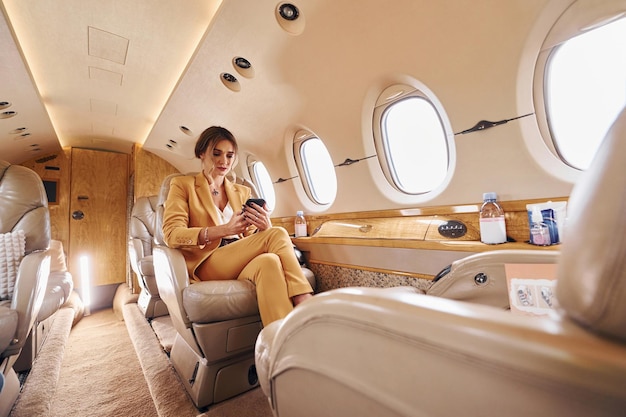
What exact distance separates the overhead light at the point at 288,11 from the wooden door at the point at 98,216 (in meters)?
4.83

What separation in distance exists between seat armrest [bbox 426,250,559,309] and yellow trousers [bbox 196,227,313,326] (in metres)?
0.66

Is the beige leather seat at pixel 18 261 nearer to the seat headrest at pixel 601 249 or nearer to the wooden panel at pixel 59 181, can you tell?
the seat headrest at pixel 601 249

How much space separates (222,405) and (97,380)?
3.34 feet

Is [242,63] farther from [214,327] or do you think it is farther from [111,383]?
[111,383]

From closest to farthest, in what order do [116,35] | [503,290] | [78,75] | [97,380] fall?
[503,290] < [97,380] < [116,35] < [78,75]

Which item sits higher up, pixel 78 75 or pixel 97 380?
pixel 78 75

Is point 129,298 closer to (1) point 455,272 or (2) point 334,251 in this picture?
(2) point 334,251

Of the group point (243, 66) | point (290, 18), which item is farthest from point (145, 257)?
point (290, 18)

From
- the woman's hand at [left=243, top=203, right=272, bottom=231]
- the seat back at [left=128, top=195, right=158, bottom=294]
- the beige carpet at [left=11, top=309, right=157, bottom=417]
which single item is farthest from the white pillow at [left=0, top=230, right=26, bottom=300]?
the seat back at [left=128, top=195, right=158, bottom=294]

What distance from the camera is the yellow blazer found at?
1.52m

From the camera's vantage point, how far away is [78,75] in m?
2.91

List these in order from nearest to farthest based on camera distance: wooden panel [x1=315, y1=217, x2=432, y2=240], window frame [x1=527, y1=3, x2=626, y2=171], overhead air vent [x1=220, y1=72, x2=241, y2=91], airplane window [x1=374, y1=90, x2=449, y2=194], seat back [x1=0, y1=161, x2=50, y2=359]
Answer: window frame [x1=527, y1=3, x2=626, y2=171]
seat back [x1=0, y1=161, x2=50, y2=359]
wooden panel [x1=315, y1=217, x2=432, y2=240]
airplane window [x1=374, y1=90, x2=449, y2=194]
overhead air vent [x1=220, y1=72, x2=241, y2=91]

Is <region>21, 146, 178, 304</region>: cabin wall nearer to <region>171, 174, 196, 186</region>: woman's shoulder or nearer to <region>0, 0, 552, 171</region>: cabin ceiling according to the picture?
<region>0, 0, 552, 171</region>: cabin ceiling

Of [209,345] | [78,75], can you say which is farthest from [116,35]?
[209,345]
